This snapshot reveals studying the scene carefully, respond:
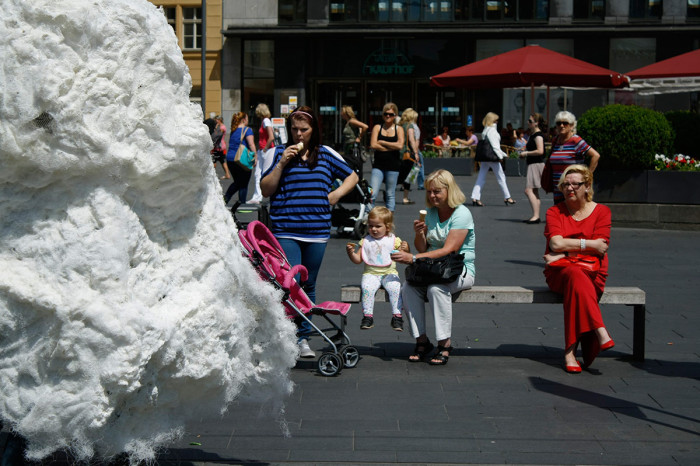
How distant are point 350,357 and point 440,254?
1.04 meters

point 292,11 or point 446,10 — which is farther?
point 292,11

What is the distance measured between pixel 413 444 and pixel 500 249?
8045 mm

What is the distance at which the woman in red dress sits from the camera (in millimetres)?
6918

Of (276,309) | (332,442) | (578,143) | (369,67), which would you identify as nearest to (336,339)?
(332,442)

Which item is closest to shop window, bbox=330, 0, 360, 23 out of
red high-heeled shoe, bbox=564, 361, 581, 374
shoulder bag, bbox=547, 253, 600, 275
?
shoulder bag, bbox=547, 253, 600, 275

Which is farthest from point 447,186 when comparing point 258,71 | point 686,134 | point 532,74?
point 258,71

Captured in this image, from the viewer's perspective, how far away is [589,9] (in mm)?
35781

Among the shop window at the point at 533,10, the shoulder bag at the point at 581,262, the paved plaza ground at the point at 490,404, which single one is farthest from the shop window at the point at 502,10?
the shoulder bag at the point at 581,262

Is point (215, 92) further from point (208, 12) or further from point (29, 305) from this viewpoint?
point (29, 305)

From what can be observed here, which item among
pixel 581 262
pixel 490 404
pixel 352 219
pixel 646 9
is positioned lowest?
pixel 490 404

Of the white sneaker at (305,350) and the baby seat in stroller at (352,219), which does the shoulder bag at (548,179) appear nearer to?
the baby seat in stroller at (352,219)

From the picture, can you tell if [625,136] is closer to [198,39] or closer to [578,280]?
[578,280]

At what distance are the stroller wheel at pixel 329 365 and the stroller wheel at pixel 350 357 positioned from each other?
176 millimetres

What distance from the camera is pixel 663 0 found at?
116 ft
